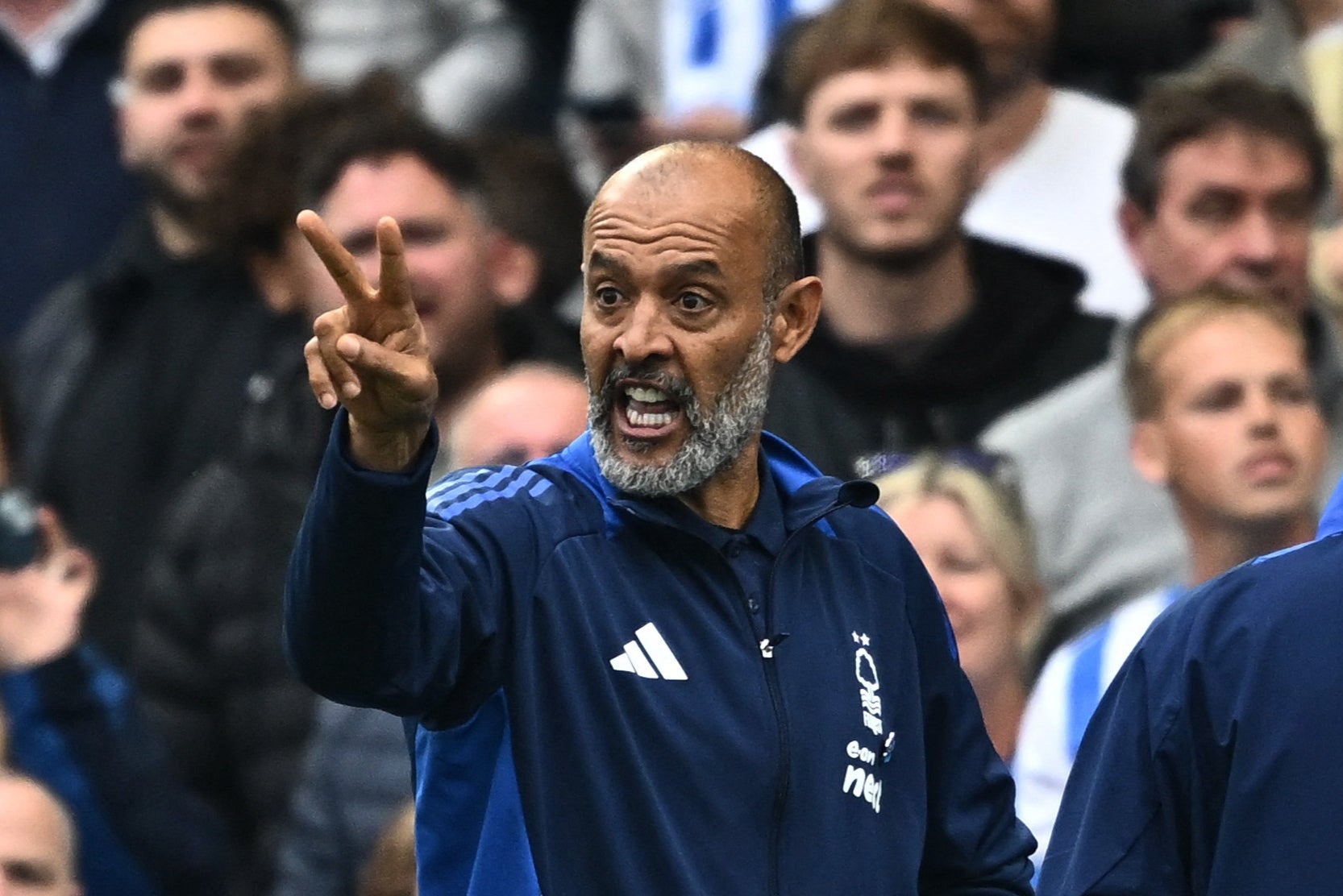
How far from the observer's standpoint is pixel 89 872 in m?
5.47

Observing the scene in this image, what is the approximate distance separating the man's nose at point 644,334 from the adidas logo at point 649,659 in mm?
334

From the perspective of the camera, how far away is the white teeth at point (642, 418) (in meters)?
3.41

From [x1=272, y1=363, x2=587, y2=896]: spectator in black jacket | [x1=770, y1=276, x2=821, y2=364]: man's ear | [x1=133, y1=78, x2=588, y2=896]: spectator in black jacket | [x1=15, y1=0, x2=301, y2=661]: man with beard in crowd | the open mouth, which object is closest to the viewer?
the open mouth

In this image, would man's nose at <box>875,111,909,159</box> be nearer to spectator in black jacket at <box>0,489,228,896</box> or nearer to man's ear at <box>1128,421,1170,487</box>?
man's ear at <box>1128,421,1170,487</box>

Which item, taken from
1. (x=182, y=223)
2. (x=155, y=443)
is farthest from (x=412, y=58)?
(x=155, y=443)

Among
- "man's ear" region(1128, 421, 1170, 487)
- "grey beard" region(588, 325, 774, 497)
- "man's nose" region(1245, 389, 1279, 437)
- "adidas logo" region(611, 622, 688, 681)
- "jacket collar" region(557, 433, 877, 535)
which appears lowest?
"man's ear" region(1128, 421, 1170, 487)

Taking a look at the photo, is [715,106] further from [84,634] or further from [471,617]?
[471,617]

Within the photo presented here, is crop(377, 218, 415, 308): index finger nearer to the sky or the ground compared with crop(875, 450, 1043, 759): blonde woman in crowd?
nearer to the sky

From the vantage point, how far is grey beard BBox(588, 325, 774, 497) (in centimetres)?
340

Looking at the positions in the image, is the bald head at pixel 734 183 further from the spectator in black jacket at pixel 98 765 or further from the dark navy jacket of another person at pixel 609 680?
the spectator in black jacket at pixel 98 765

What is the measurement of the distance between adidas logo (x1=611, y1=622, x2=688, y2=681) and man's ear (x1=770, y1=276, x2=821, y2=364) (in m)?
0.45

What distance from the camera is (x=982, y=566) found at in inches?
222

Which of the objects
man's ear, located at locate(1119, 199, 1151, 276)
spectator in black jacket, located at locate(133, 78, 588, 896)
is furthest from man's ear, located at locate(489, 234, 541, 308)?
man's ear, located at locate(1119, 199, 1151, 276)

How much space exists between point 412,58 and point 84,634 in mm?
2069
